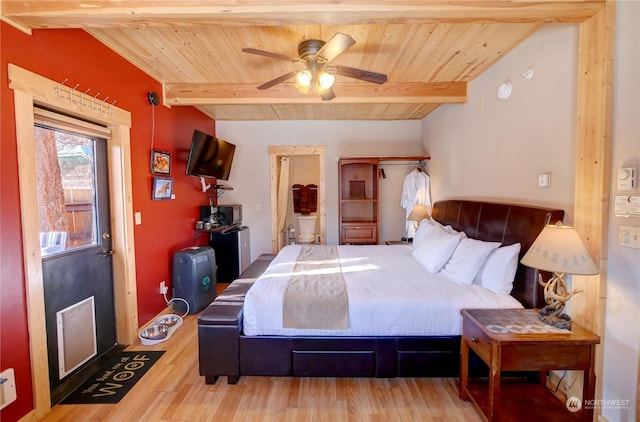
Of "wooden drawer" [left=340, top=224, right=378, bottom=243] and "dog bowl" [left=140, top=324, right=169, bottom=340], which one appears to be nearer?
"dog bowl" [left=140, top=324, right=169, bottom=340]

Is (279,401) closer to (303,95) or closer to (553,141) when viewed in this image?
(553,141)

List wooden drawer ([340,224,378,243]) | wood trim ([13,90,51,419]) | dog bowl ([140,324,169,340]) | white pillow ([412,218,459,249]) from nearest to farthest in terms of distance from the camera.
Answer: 1. wood trim ([13,90,51,419])
2. dog bowl ([140,324,169,340])
3. white pillow ([412,218,459,249])
4. wooden drawer ([340,224,378,243])

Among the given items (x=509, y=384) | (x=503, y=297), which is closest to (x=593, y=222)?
(x=503, y=297)

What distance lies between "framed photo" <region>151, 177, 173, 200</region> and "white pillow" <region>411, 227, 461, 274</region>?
287 centimetres

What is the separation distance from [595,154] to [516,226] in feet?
2.37

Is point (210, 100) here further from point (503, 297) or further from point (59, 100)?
point (503, 297)

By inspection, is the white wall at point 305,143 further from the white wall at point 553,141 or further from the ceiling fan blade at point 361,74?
the ceiling fan blade at point 361,74

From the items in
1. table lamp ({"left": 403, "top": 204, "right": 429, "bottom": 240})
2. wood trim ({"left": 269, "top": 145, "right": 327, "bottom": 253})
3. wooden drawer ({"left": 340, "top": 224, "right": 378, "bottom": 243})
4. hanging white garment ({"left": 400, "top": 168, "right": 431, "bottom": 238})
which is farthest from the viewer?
wood trim ({"left": 269, "top": 145, "right": 327, "bottom": 253})

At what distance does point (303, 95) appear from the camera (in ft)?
11.2

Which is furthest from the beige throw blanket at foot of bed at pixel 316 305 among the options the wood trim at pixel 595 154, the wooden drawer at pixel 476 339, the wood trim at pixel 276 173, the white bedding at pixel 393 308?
the wood trim at pixel 276 173

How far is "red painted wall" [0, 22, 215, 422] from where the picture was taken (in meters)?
1.66

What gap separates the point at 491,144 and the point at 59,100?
3586 mm

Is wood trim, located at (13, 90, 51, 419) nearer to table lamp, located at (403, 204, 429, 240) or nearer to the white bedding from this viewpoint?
the white bedding

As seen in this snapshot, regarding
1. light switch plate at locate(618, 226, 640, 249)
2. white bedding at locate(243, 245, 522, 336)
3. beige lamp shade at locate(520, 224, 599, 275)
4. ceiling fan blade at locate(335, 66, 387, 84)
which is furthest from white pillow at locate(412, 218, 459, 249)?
ceiling fan blade at locate(335, 66, 387, 84)
